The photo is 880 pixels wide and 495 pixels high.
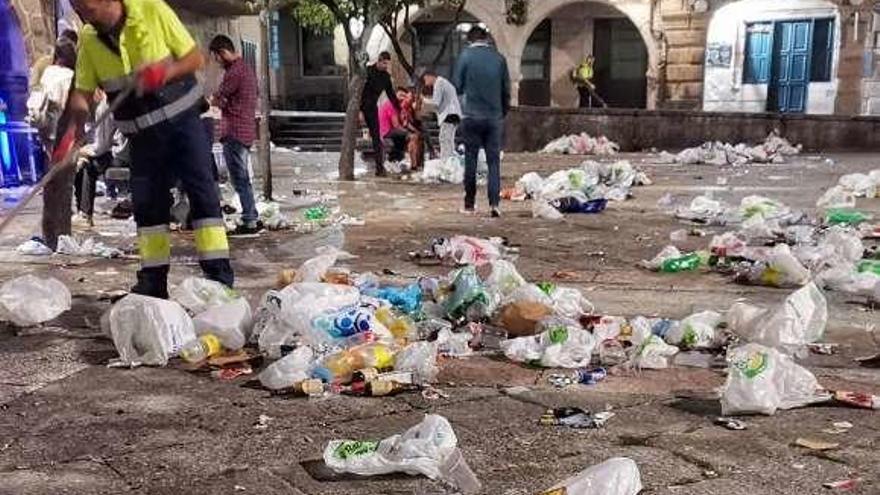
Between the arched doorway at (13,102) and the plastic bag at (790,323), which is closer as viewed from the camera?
the plastic bag at (790,323)

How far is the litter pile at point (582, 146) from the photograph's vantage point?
18344 mm

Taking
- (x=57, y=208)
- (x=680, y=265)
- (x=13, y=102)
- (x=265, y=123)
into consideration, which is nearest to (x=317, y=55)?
(x=13, y=102)

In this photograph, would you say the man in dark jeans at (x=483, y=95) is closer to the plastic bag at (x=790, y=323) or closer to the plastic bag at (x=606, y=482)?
the plastic bag at (x=790, y=323)

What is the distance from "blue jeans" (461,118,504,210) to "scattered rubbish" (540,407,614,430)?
5784mm

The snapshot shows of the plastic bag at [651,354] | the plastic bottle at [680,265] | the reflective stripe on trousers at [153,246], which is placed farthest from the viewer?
the plastic bottle at [680,265]

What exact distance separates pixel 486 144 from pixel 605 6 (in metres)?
18.4

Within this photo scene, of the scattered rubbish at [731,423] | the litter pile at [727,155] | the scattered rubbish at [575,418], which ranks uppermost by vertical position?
the litter pile at [727,155]

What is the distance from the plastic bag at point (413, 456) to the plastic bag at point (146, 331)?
1.47 meters

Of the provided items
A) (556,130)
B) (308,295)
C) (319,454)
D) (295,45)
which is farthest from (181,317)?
(295,45)

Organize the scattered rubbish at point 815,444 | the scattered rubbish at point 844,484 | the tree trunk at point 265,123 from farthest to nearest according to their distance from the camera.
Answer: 1. the tree trunk at point 265,123
2. the scattered rubbish at point 815,444
3. the scattered rubbish at point 844,484

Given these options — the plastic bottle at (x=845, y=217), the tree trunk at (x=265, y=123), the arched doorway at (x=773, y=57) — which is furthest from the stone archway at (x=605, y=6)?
the plastic bottle at (x=845, y=217)

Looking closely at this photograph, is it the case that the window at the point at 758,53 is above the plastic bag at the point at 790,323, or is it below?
above

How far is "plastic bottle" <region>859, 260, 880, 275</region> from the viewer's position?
5557 mm

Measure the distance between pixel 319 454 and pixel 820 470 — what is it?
5.33ft
